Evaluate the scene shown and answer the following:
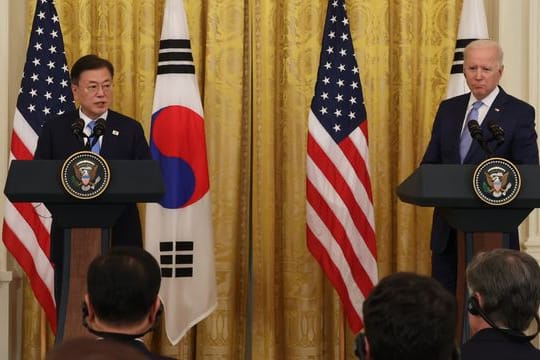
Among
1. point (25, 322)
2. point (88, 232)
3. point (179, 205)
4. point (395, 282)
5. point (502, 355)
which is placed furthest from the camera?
point (25, 322)

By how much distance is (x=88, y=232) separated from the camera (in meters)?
4.72

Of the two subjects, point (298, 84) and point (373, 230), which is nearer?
point (373, 230)

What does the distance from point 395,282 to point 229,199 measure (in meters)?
4.75

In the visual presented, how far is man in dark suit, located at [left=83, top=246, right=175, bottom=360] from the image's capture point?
8.68 feet

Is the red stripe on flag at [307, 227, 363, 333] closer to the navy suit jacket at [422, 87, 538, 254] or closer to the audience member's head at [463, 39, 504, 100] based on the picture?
the navy suit jacket at [422, 87, 538, 254]

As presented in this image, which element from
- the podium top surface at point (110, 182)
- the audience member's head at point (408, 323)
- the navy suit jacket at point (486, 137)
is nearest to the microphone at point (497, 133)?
the navy suit jacket at point (486, 137)

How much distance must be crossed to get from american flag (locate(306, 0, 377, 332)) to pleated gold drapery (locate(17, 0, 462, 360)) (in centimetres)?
47

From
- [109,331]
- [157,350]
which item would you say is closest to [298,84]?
[157,350]

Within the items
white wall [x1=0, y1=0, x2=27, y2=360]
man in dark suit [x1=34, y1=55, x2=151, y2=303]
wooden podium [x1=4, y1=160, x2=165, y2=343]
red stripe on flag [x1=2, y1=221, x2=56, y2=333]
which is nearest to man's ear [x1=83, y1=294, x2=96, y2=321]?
wooden podium [x1=4, y1=160, x2=165, y2=343]

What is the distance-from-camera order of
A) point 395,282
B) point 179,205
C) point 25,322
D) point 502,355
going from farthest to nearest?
point 25,322
point 179,205
point 502,355
point 395,282

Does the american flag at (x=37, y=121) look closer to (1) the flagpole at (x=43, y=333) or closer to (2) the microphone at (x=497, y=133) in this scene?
(1) the flagpole at (x=43, y=333)

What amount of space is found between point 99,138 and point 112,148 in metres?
0.08

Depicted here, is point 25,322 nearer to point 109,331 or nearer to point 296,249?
point 296,249

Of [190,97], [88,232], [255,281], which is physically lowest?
[255,281]
